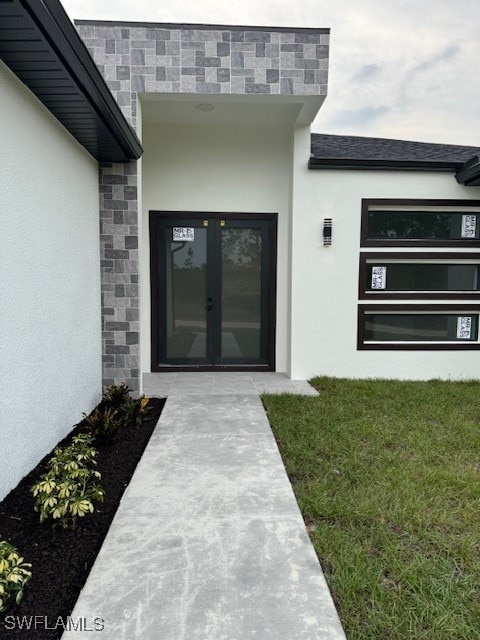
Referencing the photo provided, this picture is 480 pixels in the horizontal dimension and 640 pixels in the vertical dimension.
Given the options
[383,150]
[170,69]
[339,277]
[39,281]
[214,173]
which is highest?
[170,69]

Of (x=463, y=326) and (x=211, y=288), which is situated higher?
(x=211, y=288)

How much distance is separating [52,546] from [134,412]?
2.05m

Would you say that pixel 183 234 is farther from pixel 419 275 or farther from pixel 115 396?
pixel 419 275

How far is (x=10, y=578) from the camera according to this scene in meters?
1.67

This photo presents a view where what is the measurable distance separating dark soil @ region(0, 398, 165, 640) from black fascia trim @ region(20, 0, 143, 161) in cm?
275

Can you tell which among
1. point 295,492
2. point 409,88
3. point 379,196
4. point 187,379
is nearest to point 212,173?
point 379,196

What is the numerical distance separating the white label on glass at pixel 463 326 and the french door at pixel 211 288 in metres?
2.82

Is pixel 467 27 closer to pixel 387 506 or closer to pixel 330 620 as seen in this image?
pixel 387 506

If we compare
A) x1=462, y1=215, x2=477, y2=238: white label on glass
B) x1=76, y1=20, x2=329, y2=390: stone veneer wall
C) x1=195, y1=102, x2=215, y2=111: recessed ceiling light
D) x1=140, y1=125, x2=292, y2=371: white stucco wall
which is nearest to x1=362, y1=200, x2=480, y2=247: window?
x1=462, y1=215, x2=477, y2=238: white label on glass

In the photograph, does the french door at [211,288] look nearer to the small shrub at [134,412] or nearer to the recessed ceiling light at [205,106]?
the recessed ceiling light at [205,106]

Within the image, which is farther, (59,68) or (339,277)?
(339,277)

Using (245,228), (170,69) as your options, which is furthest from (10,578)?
(245,228)

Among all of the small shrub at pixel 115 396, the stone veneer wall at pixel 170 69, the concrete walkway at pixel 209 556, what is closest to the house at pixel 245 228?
the stone veneer wall at pixel 170 69

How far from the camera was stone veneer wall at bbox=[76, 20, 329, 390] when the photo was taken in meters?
4.63
